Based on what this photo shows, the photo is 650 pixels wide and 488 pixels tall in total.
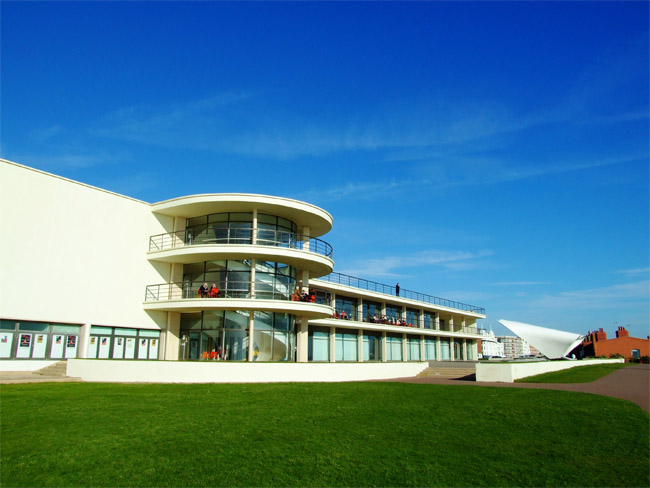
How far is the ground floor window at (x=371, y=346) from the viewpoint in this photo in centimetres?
4209

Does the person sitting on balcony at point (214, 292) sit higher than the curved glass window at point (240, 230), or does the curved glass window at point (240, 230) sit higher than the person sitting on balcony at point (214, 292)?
the curved glass window at point (240, 230)

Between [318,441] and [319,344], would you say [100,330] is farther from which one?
[318,441]

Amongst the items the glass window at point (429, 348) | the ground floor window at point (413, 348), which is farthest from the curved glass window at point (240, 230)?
the glass window at point (429, 348)

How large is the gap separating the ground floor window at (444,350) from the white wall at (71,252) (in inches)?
1357

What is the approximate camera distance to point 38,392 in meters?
16.2

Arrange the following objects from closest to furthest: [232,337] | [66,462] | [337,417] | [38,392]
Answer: [66,462]
[337,417]
[38,392]
[232,337]

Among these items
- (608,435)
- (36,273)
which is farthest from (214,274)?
(608,435)

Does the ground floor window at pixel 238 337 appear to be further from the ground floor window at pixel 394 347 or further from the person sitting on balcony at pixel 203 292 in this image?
the ground floor window at pixel 394 347

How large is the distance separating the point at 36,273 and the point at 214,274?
8452 mm

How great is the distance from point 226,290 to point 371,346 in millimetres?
19905

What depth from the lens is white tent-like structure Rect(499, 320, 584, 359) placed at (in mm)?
46594

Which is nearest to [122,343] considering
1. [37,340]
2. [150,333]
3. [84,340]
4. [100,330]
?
[100,330]

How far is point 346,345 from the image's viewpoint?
39719 mm

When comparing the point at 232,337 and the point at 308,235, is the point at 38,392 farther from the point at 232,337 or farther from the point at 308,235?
the point at 308,235
